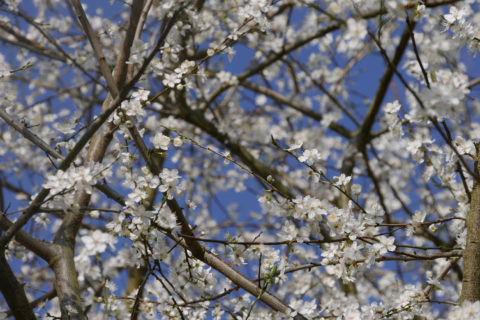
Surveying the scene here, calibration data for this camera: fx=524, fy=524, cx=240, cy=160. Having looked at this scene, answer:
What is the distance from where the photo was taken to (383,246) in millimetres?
2156

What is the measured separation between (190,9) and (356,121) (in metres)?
2.09

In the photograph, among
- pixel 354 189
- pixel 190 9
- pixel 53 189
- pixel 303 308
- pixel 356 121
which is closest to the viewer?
pixel 53 189

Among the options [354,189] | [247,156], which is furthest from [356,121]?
[354,189]

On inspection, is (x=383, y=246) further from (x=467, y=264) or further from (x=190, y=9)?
(x=190, y=9)

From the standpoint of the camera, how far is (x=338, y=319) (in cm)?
231

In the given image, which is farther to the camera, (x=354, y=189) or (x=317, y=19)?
(x=317, y=19)

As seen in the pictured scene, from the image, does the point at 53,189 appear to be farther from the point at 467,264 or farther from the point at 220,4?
the point at 220,4

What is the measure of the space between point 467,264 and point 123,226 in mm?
1423

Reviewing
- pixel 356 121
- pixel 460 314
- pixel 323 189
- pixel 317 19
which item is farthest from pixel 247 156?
pixel 460 314

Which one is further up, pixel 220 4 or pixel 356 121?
pixel 220 4

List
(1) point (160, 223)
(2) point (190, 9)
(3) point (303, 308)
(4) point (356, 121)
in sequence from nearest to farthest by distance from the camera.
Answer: (1) point (160, 223), (3) point (303, 308), (2) point (190, 9), (4) point (356, 121)

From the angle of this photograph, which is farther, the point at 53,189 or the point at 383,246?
the point at 383,246

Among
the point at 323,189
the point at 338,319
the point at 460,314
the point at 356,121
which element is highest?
the point at 356,121

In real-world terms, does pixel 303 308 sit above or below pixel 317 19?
below
